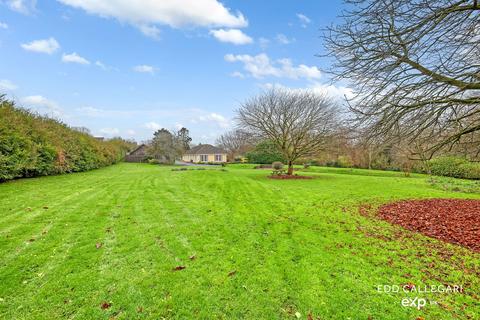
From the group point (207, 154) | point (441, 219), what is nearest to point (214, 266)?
point (441, 219)

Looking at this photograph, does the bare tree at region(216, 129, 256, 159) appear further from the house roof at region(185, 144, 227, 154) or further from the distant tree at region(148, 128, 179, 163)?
the distant tree at region(148, 128, 179, 163)

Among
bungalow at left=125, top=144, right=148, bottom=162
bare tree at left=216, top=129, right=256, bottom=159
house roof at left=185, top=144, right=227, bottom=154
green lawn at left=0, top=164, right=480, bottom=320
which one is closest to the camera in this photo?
green lawn at left=0, top=164, right=480, bottom=320

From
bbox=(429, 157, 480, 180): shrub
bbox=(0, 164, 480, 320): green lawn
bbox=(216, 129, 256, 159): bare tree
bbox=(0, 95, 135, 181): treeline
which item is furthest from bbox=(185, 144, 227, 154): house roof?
bbox=(0, 164, 480, 320): green lawn

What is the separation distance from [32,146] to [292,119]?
17476 millimetres

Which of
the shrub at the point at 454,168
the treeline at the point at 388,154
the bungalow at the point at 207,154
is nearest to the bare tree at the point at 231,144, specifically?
the bungalow at the point at 207,154

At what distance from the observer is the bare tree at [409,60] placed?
4652 millimetres

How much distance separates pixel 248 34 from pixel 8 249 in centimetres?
1377

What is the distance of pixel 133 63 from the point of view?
1834 cm

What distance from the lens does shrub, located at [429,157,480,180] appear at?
75.3 ft

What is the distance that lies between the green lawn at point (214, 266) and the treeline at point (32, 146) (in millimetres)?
6209

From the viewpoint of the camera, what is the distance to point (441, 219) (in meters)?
7.20

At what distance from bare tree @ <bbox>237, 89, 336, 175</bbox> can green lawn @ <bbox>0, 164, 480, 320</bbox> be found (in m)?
13.6

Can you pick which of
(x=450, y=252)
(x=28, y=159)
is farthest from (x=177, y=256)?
(x=28, y=159)

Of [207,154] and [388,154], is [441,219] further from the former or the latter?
[207,154]
